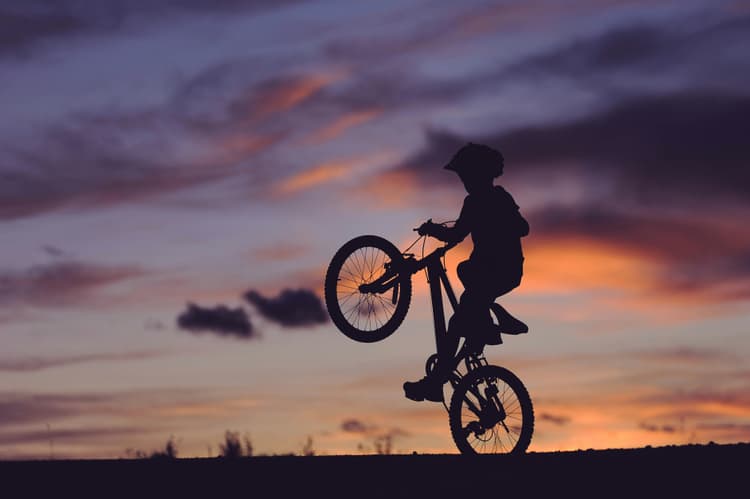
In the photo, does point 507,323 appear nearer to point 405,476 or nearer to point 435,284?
point 435,284

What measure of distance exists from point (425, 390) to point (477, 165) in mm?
2830

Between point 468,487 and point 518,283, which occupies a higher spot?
point 518,283

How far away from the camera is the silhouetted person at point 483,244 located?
46.4 feet

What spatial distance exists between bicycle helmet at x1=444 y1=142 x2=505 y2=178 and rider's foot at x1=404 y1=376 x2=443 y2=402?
2.59m

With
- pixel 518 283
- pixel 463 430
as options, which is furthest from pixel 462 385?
pixel 518 283

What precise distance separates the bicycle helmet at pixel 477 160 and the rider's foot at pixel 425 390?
259cm

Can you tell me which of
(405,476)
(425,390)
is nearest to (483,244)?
(425,390)

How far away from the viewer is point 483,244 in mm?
14172

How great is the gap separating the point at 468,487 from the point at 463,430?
4506 millimetres

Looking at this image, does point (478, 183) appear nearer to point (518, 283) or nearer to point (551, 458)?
point (518, 283)

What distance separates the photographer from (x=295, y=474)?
10.9 meters

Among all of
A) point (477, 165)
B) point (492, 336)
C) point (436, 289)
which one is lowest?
point (492, 336)

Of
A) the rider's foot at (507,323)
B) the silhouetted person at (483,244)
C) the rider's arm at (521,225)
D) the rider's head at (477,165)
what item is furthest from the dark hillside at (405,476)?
the rider's head at (477,165)

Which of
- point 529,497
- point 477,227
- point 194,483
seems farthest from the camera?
point 477,227
